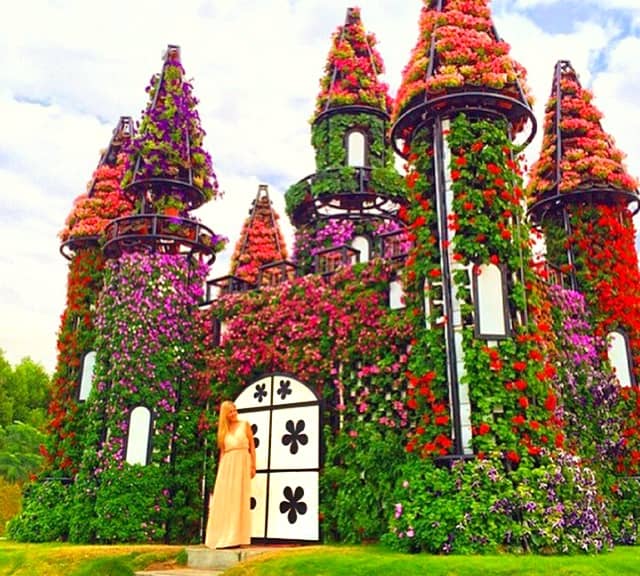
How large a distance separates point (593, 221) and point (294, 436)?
8.52m

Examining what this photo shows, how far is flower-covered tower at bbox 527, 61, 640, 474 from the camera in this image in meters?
14.5

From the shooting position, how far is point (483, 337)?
34.3 ft

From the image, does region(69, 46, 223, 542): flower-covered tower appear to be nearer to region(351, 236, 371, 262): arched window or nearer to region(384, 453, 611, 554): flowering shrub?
region(351, 236, 371, 262): arched window

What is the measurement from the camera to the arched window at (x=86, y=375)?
16562 millimetres

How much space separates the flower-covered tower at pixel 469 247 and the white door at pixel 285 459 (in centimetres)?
288

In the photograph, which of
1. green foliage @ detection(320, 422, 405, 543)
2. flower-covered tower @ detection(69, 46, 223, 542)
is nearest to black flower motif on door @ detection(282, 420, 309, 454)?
green foliage @ detection(320, 422, 405, 543)

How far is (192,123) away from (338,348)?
8011mm

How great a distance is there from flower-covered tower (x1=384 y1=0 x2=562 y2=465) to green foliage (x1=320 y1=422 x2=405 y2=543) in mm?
1207

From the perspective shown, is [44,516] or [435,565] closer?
[435,565]

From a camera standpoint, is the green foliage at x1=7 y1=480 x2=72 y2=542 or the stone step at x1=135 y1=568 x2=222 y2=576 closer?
the stone step at x1=135 y1=568 x2=222 y2=576

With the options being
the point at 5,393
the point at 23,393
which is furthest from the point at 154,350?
the point at 23,393

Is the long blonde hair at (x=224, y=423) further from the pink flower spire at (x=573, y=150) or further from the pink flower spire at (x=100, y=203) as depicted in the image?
the pink flower spire at (x=573, y=150)

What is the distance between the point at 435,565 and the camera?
7.74 meters

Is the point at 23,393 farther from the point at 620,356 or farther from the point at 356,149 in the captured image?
the point at 620,356
